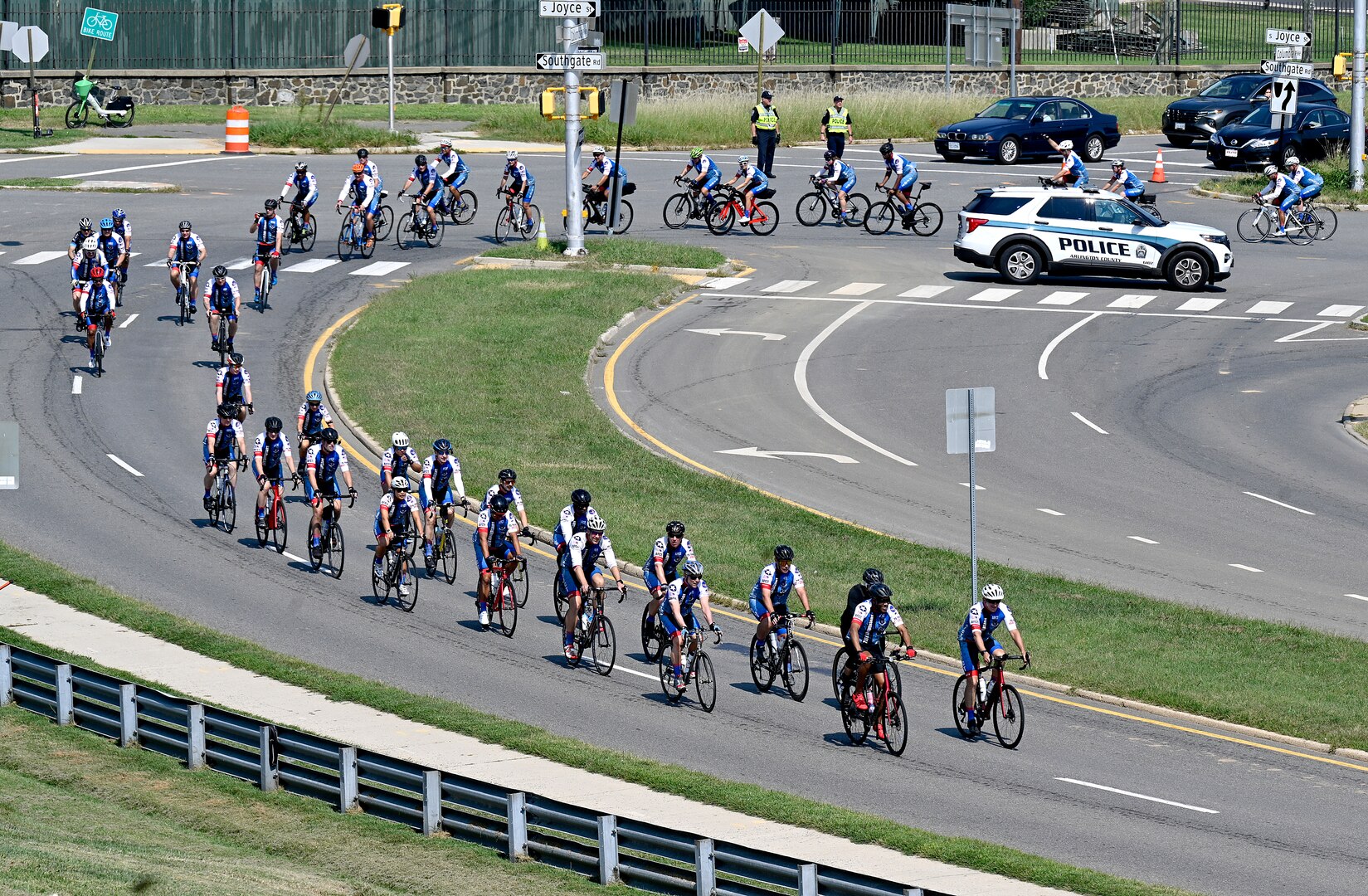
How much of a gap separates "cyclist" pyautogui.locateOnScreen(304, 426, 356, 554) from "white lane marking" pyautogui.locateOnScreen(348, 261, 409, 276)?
700 inches

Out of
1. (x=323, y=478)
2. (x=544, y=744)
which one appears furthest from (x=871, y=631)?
(x=323, y=478)

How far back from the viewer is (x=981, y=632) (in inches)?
709

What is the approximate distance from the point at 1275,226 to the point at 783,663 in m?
30.6

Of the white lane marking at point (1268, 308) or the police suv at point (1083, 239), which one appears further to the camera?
the police suv at point (1083, 239)

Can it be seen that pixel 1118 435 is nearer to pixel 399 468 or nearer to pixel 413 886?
pixel 399 468

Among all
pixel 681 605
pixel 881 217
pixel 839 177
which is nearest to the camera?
pixel 681 605

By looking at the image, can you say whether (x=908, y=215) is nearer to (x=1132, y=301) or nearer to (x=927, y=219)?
(x=927, y=219)

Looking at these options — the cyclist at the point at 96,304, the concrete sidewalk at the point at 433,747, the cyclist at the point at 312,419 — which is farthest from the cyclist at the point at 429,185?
the concrete sidewalk at the point at 433,747

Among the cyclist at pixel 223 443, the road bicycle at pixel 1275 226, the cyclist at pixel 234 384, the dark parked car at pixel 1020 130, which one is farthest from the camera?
the dark parked car at pixel 1020 130

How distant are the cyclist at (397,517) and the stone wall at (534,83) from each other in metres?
41.4

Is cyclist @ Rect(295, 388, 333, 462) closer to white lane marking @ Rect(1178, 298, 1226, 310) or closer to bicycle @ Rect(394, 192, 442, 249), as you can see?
bicycle @ Rect(394, 192, 442, 249)

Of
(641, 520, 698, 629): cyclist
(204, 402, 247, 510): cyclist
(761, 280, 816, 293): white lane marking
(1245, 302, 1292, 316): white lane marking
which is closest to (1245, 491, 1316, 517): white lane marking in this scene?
(641, 520, 698, 629): cyclist

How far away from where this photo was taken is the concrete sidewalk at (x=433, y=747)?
14.3 m

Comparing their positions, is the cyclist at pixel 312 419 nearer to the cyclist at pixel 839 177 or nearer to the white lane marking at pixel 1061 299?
the white lane marking at pixel 1061 299
